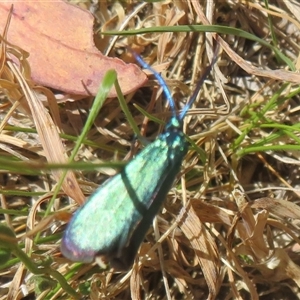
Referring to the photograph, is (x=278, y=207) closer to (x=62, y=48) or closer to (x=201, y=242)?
(x=201, y=242)

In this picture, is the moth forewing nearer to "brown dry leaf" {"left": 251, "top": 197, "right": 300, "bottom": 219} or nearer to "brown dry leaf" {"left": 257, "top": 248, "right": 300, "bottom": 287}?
"brown dry leaf" {"left": 251, "top": 197, "right": 300, "bottom": 219}

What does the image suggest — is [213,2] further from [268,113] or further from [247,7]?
[268,113]

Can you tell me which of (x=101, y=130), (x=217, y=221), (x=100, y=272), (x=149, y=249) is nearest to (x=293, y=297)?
(x=217, y=221)

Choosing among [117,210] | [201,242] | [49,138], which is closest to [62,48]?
[49,138]

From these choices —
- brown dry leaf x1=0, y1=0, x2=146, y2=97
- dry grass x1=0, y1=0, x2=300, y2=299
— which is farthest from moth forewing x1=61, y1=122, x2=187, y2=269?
brown dry leaf x1=0, y1=0, x2=146, y2=97

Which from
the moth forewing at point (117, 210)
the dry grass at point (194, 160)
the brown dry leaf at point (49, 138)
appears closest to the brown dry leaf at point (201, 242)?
the dry grass at point (194, 160)

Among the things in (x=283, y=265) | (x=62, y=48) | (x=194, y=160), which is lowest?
(x=283, y=265)
